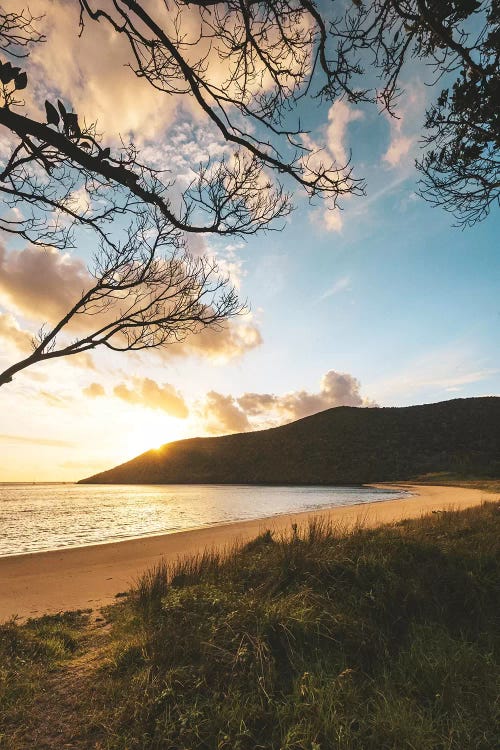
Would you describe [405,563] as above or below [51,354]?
below

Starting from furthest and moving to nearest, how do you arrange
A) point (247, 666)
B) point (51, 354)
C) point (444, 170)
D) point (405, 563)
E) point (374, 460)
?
1. point (374, 460)
2. point (444, 170)
3. point (405, 563)
4. point (51, 354)
5. point (247, 666)

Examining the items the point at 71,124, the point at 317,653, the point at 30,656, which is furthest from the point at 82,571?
the point at 71,124

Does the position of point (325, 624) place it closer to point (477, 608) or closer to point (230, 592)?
point (230, 592)

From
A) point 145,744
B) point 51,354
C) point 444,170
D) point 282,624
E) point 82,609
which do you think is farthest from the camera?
point 444,170

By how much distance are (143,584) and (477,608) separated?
431 centimetres

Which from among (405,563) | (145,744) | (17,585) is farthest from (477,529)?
(17,585)

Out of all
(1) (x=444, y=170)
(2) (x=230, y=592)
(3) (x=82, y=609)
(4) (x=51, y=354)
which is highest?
(1) (x=444, y=170)

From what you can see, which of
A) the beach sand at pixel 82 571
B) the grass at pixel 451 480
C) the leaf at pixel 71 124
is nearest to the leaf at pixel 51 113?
the leaf at pixel 71 124

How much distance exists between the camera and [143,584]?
5.86 m

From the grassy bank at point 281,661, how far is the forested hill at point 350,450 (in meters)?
50.5

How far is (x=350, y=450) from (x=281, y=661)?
75367 mm

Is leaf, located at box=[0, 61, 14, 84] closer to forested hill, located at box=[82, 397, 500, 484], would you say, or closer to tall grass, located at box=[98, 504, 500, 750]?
tall grass, located at box=[98, 504, 500, 750]

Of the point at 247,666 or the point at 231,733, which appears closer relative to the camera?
the point at 231,733

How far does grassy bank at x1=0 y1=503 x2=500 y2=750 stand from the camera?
9.72 ft
